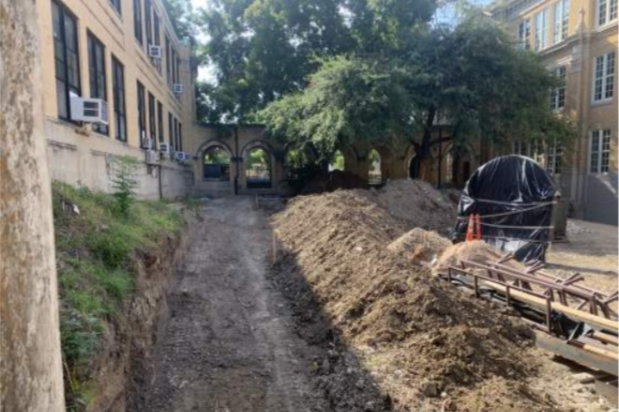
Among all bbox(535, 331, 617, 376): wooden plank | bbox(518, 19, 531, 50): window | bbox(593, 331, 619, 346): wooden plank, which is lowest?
bbox(535, 331, 617, 376): wooden plank

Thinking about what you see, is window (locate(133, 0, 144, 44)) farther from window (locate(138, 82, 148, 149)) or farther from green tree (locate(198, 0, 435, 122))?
green tree (locate(198, 0, 435, 122))

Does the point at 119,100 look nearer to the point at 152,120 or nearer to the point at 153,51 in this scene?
the point at 152,120

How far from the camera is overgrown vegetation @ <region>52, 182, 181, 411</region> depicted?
3.46 meters

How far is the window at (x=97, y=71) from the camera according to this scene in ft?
36.1

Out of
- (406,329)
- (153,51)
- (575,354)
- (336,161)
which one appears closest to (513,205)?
(575,354)

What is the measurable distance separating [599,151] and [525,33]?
32.1 feet

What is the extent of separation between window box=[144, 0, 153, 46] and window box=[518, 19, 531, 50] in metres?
21.9

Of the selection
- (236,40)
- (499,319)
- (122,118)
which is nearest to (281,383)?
(499,319)

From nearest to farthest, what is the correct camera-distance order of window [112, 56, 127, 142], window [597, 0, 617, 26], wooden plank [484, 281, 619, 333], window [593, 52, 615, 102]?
wooden plank [484, 281, 619, 333] → window [112, 56, 127, 142] → window [597, 0, 617, 26] → window [593, 52, 615, 102]

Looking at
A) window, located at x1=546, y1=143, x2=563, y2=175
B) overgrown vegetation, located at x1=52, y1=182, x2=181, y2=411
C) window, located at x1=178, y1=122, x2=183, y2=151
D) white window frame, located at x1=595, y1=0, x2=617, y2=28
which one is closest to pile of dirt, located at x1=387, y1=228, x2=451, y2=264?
overgrown vegetation, located at x1=52, y1=182, x2=181, y2=411

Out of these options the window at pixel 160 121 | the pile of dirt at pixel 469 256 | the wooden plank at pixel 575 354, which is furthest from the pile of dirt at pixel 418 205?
the window at pixel 160 121

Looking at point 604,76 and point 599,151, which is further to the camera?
point 599,151

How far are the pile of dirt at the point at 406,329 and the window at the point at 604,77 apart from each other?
20.0 m

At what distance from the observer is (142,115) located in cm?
1658
